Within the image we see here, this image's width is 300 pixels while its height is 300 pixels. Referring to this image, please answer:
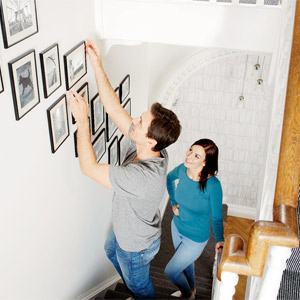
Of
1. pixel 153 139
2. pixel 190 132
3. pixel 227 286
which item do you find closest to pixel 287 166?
pixel 227 286

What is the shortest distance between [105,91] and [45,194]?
805mm

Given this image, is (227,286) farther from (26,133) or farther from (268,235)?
(26,133)

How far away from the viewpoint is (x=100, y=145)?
3107 mm

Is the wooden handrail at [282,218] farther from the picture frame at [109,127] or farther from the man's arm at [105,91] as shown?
the picture frame at [109,127]

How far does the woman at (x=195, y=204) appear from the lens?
2791mm

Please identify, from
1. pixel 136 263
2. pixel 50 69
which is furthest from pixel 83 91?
pixel 136 263

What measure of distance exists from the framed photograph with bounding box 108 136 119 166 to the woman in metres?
0.61

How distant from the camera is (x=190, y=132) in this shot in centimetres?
584

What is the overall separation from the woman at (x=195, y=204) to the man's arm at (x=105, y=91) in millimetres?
549

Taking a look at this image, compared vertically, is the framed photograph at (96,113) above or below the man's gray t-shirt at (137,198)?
above

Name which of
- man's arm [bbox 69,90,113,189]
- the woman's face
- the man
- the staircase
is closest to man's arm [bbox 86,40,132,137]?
the man

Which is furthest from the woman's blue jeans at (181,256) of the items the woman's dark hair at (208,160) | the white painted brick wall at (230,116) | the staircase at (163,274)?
the white painted brick wall at (230,116)

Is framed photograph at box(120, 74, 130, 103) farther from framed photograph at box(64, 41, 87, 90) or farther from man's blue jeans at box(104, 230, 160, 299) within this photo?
man's blue jeans at box(104, 230, 160, 299)

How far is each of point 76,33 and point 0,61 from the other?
2.85 feet
